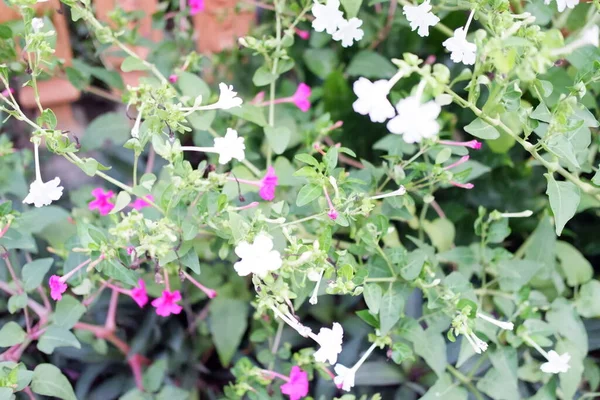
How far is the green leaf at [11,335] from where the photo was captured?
0.86 meters

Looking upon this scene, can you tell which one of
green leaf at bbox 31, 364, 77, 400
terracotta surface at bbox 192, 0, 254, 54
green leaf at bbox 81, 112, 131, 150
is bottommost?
green leaf at bbox 31, 364, 77, 400

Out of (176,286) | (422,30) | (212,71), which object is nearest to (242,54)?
(212,71)

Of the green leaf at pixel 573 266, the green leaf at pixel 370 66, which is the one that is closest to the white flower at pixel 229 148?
the green leaf at pixel 370 66

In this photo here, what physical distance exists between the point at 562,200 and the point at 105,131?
0.94 metres

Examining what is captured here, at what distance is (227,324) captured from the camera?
1126mm

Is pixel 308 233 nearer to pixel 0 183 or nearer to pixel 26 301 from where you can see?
pixel 26 301

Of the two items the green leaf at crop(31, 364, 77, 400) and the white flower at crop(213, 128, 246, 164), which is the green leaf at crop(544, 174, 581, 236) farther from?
the green leaf at crop(31, 364, 77, 400)

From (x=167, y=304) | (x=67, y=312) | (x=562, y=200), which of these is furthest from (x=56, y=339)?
(x=562, y=200)

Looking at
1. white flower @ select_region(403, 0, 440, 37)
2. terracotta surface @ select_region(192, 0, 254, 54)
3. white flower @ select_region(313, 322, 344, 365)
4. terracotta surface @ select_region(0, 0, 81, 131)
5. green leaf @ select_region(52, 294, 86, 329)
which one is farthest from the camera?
terracotta surface @ select_region(192, 0, 254, 54)

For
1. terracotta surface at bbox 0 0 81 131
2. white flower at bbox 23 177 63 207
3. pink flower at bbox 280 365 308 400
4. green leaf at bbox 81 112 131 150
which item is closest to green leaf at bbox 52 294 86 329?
white flower at bbox 23 177 63 207

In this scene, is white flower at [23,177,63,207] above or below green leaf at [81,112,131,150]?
above

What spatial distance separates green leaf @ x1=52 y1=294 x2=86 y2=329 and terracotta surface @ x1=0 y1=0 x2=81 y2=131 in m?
0.78

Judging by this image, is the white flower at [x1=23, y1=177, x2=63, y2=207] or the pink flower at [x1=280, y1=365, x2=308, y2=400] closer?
the white flower at [x1=23, y1=177, x2=63, y2=207]

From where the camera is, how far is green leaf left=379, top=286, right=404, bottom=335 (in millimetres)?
819
